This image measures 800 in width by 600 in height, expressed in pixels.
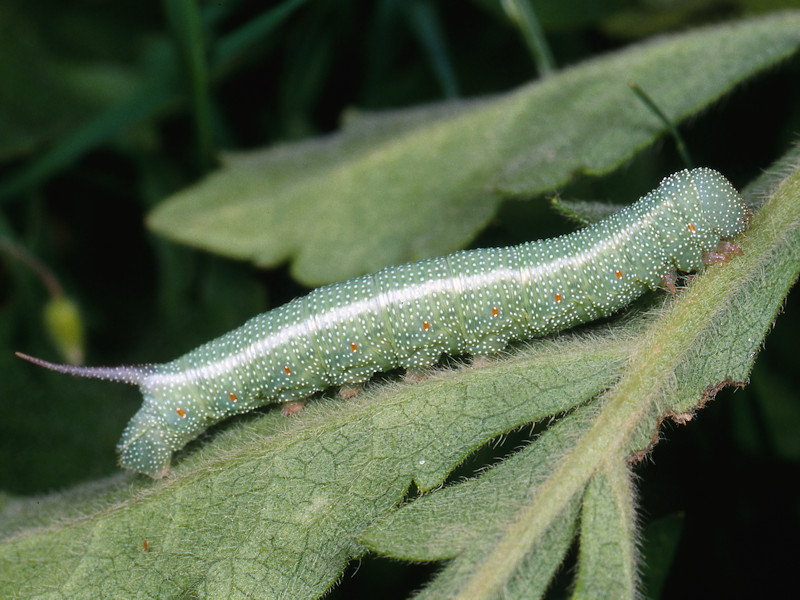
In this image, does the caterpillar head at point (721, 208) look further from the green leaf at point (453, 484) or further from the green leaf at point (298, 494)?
the green leaf at point (298, 494)

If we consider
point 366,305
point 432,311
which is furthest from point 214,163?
point 432,311

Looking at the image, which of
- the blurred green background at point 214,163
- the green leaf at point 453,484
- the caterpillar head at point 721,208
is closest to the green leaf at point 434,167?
the blurred green background at point 214,163

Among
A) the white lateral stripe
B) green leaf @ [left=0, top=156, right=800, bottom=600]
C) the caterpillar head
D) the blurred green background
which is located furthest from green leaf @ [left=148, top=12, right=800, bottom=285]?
green leaf @ [left=0, top=156, right=800, bottom=600]

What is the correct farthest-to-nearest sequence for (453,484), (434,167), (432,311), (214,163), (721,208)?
1. (214,163)
2. (434,167)
3. (432,311)
4. (721,208)
5. (453,484)

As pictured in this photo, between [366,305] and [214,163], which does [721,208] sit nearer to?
[366,305]

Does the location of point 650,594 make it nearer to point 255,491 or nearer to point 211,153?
point 255,491

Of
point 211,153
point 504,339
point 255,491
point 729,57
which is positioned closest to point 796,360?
point 729,57
